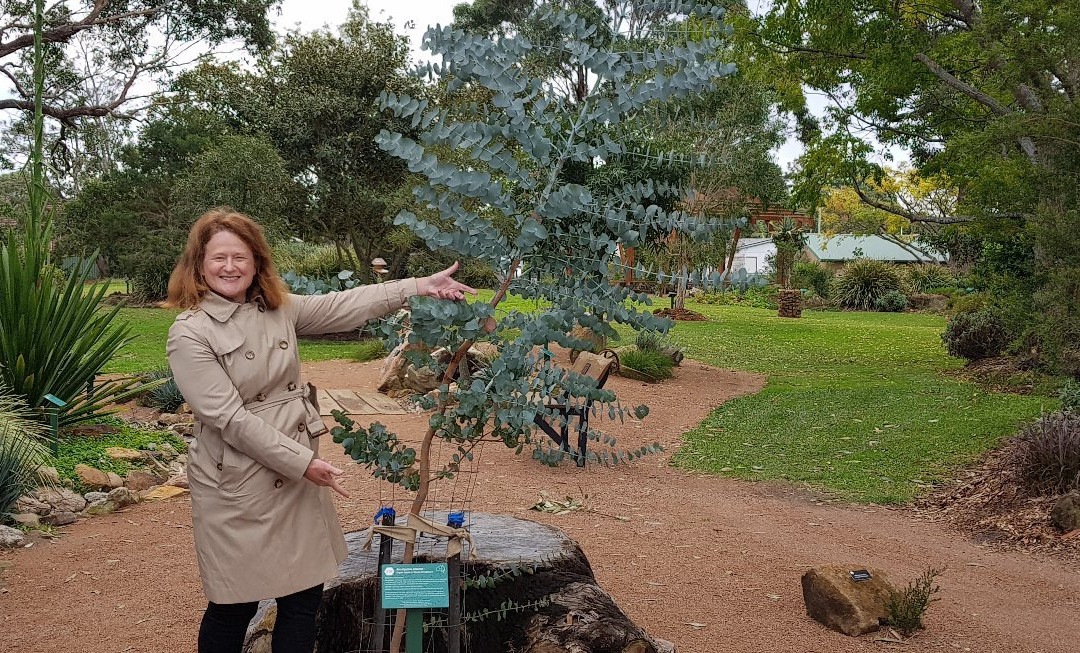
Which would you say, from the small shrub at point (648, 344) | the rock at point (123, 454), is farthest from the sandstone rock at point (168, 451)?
the small shrub at point (648, 344)

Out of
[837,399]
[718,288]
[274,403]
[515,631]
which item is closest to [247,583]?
[274,403]

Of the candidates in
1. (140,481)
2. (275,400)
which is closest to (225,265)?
(275,400)

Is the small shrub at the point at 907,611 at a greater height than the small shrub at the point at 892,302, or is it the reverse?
the small shrub at the point at 892,302

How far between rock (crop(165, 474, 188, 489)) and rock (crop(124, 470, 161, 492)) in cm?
9

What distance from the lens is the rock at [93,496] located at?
18.8ft

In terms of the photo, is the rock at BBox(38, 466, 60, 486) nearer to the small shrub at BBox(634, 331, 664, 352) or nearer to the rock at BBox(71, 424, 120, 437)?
the rock at BBox(71, 424, 120, 437)

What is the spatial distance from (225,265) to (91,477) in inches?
169

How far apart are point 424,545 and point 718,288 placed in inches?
56.4

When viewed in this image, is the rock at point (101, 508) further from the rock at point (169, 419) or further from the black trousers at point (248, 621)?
the black trousers at point (248, 621)

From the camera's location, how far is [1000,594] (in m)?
4.52

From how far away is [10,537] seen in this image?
192 inches

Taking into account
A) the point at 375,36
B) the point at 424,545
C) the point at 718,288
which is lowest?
the point at 424,545

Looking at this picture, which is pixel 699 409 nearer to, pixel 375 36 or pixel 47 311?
pixel 47 311

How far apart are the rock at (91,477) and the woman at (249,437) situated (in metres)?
3.99
